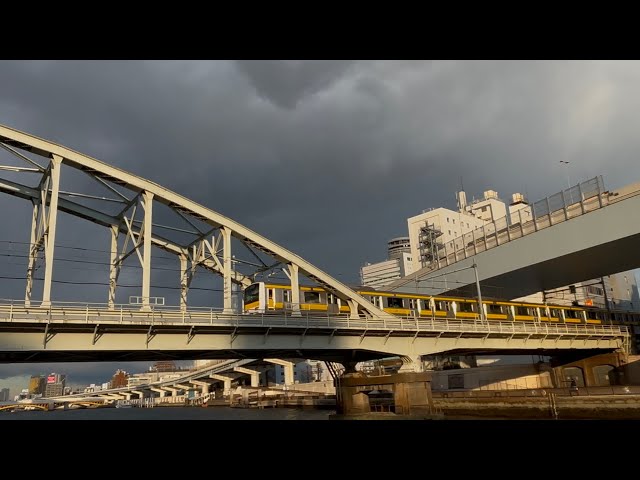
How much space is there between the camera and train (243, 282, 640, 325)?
38.9 m

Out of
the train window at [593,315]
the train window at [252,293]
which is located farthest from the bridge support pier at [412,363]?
the train window at [593,315]

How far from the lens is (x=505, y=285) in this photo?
199 feet

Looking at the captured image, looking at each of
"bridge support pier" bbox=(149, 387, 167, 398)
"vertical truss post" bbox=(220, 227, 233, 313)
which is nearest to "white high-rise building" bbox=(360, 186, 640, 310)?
"vertical truss post" bbox=(220, 227, 233, 313)

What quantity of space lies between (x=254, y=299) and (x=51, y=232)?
15598mm

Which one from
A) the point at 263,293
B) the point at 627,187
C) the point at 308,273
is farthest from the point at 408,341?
the point at 627,187

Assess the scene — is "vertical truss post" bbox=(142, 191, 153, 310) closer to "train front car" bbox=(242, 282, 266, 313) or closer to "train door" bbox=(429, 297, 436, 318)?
"train front car" bbox=(242, 282, 266, 313)

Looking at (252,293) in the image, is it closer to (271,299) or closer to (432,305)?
(271,299)

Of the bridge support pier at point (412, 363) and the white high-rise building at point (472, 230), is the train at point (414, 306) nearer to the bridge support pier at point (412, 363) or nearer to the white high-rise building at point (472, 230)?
the bridge support pier at point (412, 363)

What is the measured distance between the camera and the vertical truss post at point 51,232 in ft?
88.0

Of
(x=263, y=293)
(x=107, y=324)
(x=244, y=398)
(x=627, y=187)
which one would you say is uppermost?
(x=627, y=187)

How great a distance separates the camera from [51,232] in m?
29.2
